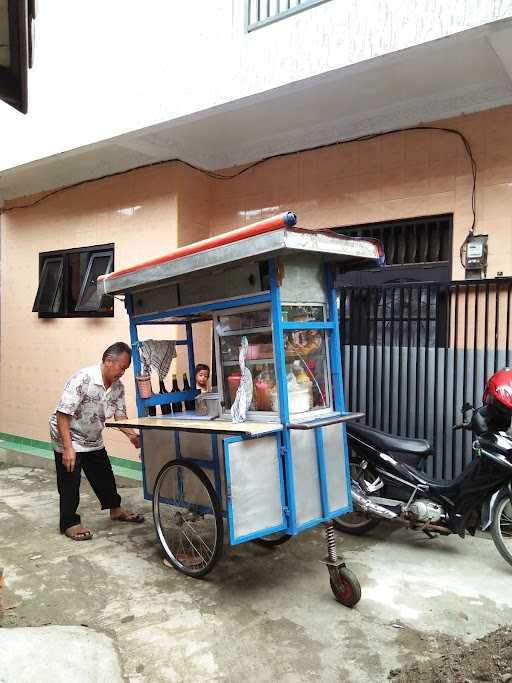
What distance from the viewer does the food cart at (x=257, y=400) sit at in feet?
10.9

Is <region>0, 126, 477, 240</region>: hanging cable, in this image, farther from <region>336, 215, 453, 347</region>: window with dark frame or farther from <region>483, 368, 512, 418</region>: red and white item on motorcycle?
<region>483, 368, 512, 418</region>: red and white item on motorcycle

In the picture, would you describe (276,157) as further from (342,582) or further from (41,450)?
(41,450)

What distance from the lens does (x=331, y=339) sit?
392 centimetres

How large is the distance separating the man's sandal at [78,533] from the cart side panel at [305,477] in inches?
89.6

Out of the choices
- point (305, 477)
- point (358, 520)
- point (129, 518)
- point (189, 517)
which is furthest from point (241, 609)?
point (129, 518)

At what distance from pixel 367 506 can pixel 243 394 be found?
150 cm

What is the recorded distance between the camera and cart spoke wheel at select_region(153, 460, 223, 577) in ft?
12.4

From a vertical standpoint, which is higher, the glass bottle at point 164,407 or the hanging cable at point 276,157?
the hanging cable at point 276,157

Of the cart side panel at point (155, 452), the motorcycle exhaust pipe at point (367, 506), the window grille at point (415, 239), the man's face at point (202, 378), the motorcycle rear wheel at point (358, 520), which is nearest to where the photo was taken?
the cart side panel at point (155, 452)

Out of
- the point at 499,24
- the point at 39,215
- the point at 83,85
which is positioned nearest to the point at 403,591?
the point at 499,24

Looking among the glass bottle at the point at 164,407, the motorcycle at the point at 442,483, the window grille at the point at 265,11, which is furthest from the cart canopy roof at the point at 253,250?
the window grille at the point at 265,11

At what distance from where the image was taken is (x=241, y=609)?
3521mm

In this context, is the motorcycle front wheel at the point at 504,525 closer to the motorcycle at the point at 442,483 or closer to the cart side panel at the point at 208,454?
the motorcycle at the point at 442,483

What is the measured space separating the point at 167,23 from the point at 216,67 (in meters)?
1.09
